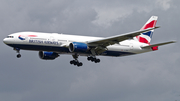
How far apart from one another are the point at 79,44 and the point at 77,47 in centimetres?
84

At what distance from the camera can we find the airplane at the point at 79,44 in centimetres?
6041

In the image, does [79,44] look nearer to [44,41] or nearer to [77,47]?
[77,47]

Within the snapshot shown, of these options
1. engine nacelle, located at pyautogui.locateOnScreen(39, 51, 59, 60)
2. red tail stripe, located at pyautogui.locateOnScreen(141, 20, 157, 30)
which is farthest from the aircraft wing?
red tail stripe, located at pyautogui.locateOnScreen(141, 20, 157, 30)

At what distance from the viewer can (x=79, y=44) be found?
6284 centimetres

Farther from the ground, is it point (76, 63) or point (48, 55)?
point (48, 55)

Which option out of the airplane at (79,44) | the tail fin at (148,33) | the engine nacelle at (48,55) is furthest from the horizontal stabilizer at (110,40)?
the tail fin at (148,33)

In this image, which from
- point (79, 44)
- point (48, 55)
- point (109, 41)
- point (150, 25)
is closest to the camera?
point (79, 44)

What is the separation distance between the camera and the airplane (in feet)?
198

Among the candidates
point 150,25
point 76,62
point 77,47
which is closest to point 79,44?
point 77,47

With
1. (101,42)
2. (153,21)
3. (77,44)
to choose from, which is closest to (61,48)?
(77,44)

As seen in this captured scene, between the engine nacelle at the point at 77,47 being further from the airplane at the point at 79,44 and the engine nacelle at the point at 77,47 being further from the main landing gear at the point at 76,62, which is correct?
the main landing gear at the point at 76,62

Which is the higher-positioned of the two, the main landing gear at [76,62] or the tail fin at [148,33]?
the tail fin at [148,33]

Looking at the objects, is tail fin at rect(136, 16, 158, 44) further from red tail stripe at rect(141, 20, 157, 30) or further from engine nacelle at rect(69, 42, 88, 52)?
engine nacelle at rect(69, 42, 88, 52)

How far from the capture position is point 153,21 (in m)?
75.6
